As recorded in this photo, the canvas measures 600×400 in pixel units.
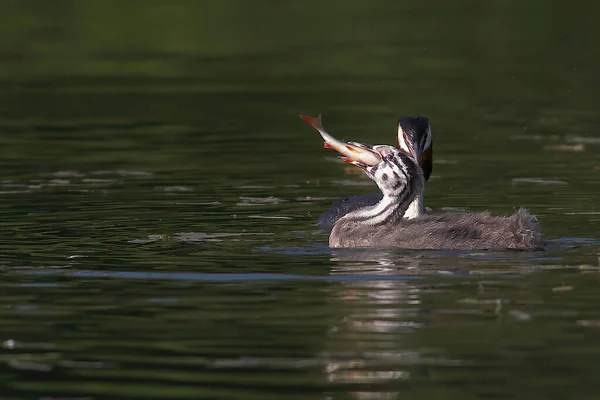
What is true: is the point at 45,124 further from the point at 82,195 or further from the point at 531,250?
the point at 531,250

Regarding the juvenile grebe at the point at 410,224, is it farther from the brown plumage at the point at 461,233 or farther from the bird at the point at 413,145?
the bird at the point at 413,145

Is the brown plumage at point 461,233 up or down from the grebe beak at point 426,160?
down

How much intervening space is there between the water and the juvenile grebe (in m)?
0.24

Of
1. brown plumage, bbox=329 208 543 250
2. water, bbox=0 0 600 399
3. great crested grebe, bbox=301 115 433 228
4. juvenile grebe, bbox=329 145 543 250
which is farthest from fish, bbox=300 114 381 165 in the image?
great crested grebe, bbox=301 115 433 228

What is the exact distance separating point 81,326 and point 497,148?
11.6 meters

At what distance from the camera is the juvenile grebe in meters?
15.2

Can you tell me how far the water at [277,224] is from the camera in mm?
11398

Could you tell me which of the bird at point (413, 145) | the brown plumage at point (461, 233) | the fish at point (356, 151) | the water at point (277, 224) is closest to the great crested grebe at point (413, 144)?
the bird at point (413, 145)

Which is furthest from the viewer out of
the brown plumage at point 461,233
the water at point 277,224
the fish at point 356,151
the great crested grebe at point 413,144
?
the great crested grebe at point 413,144

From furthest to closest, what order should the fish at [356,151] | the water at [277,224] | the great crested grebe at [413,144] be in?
the great crested grebe at [413,144]
the fish at [356,151]
the water at [277,224]

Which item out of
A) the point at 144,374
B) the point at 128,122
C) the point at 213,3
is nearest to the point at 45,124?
the point at 128,122

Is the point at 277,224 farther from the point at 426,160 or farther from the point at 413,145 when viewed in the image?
the point at 426,160

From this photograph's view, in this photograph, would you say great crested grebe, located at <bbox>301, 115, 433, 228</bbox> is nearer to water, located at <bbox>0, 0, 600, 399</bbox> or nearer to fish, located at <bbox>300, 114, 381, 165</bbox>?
water, located at <bbox>0, 0, 600, 399</bbox>

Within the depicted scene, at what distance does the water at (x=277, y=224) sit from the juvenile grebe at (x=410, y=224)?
0.24 m
